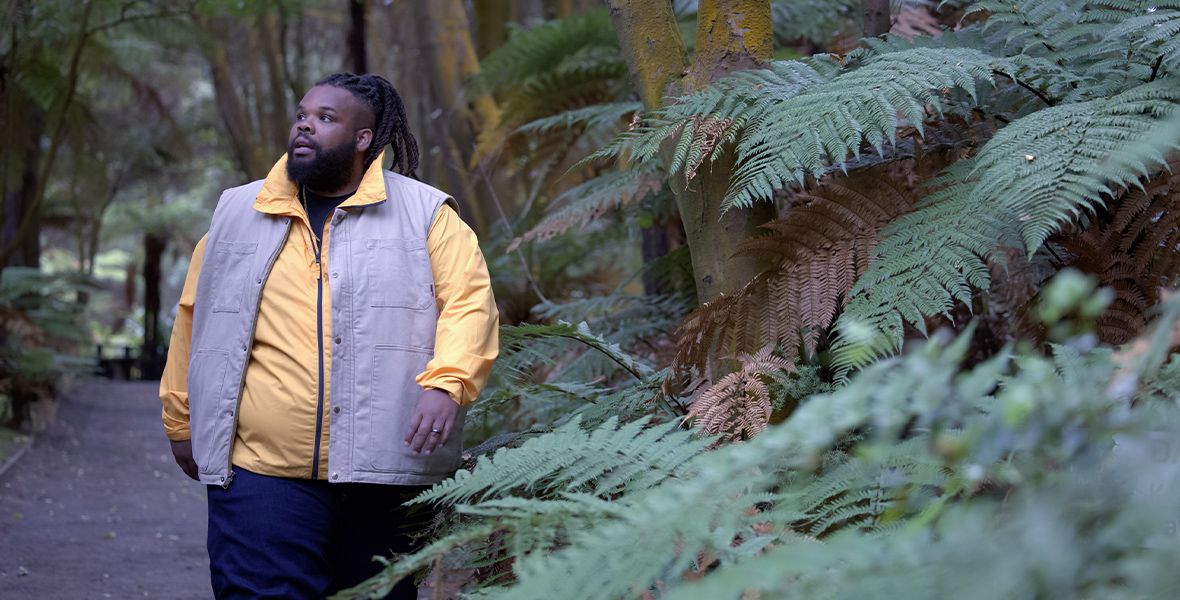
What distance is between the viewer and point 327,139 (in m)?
2.39

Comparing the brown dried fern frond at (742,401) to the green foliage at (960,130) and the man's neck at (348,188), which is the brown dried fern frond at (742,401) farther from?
the man's neck at (348,188)

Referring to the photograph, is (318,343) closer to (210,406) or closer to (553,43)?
(210,406)

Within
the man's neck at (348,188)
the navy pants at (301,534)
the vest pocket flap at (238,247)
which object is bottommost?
the navy pants at (301,534)

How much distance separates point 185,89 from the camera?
23109mm

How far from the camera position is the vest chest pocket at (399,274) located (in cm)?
222

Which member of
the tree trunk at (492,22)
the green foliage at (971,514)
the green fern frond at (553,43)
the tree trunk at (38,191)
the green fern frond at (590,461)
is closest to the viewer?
the green foliage at (971,514)

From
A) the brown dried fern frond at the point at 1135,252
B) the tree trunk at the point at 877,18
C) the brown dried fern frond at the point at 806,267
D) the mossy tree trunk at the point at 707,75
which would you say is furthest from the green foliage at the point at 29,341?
the brown dried fern frond at the point at 1135,252

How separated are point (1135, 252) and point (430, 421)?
67.3 inches

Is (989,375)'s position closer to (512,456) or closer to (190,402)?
(512,456)

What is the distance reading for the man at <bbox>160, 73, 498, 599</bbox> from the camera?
2131 millimetres

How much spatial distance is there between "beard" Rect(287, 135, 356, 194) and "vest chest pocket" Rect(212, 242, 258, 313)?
24 cm

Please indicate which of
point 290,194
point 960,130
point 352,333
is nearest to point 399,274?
point 352,333

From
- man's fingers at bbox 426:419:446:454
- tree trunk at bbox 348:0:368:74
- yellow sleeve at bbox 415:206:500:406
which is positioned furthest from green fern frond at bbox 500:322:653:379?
tree trunk at bbox 348:0:368:74

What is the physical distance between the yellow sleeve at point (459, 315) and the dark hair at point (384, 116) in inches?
13.9
